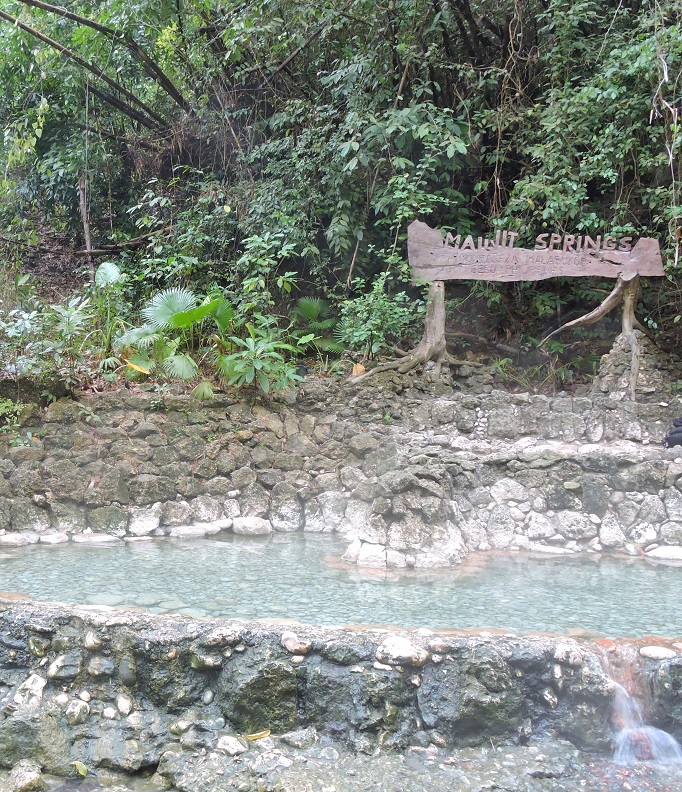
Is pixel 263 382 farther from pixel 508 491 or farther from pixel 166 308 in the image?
pixel 508 491

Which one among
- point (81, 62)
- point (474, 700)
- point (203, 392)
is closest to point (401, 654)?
point (474, 700)

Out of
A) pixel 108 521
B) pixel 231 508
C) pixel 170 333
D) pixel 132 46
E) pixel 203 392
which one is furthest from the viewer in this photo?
pixel 132 46

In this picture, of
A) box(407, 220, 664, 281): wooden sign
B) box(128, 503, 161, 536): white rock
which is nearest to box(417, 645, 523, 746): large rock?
box(128, 503, 161, 536): white rock

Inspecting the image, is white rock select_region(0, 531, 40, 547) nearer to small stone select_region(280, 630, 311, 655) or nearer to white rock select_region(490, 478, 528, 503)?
small stone select_region(280, 630, 311, 655)

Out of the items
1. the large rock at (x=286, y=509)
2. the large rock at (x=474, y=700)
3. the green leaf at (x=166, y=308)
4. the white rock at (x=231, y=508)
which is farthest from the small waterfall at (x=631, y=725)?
the green leaf at (x=166, y=308)

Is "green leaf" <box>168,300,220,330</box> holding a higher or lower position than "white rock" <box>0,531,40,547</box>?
higher

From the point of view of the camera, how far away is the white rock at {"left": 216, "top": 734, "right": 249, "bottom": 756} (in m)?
3.35

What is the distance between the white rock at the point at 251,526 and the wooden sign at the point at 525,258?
2903 mm

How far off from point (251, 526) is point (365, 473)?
110 centimetres

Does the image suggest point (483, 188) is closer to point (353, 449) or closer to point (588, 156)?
point (588, 156)

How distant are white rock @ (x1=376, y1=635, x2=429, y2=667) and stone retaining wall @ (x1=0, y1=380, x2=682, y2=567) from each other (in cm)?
162

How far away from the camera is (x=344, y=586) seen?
464cm

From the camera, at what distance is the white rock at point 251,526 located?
6.01 m

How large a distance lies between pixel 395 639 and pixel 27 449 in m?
3.96
